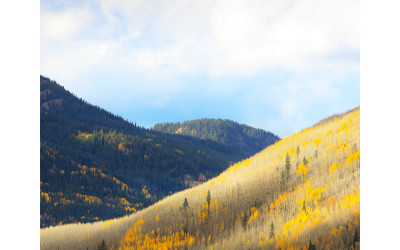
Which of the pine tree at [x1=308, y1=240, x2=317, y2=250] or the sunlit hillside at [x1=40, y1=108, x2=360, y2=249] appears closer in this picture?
the pine tree at [x1=308, y1=240, x2=317, y2=250]

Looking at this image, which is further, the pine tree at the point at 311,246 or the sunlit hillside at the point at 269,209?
the sunlit hillside at the point at 269,209

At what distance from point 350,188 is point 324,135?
548cm

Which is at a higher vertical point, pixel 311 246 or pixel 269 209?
pixel 269 209

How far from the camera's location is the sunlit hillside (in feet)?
33.6

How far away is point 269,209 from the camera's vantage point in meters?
12.6

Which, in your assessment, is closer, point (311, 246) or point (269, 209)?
point (311, 246)

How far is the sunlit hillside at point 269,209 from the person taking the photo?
33.6ft

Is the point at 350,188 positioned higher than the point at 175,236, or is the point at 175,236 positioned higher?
the point at 350,188
